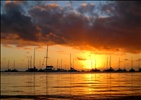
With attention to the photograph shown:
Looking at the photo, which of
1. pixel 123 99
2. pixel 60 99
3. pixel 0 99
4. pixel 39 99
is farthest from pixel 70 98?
pixel 0 99

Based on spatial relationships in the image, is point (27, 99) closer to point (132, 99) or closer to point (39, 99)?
point (39, 99)

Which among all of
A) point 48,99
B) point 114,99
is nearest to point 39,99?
point 48,99

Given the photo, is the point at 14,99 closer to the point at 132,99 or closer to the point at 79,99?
the point at 79,99

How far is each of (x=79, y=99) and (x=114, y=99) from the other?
556 centimetres

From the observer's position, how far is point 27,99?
142 ft

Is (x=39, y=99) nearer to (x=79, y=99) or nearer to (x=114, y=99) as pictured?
(x=79, y=99)

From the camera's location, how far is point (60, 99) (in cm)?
4284

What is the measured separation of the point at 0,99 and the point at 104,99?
1653 centimetres

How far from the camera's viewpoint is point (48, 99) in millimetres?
42906

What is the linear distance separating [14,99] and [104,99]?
1428 cm

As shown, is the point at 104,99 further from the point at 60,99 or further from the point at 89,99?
the point at 60,99

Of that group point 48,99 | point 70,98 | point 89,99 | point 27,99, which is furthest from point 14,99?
point 89,99

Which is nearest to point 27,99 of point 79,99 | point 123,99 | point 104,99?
point 79,99

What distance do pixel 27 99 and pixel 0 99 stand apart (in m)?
4.27
